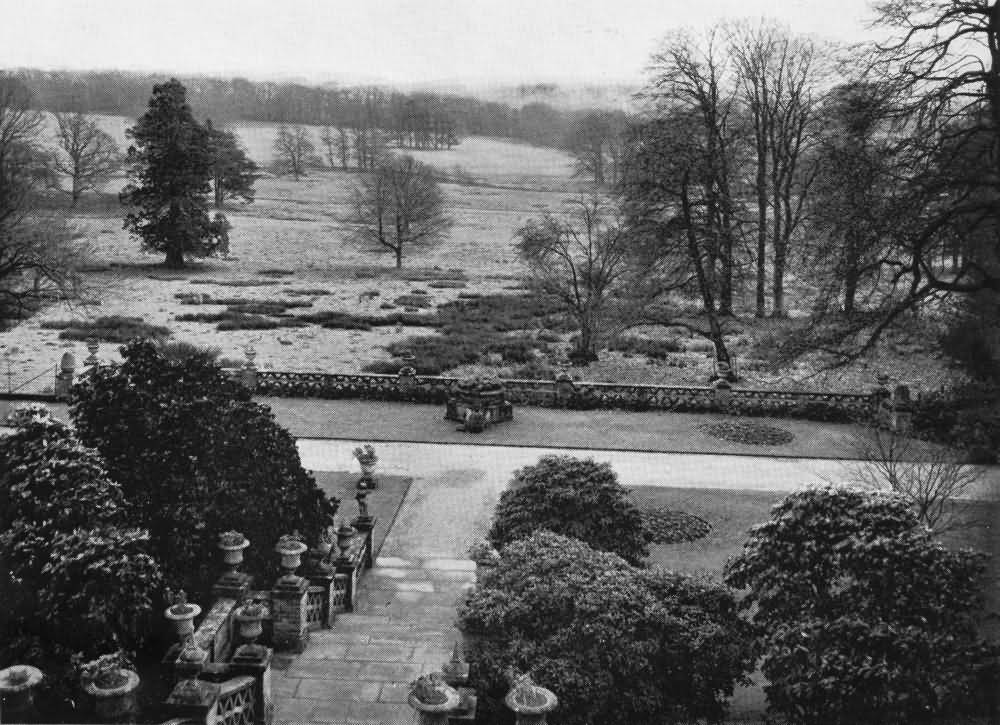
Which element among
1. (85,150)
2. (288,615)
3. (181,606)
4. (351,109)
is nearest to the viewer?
(181,606)

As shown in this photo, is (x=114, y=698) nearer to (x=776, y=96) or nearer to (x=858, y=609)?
(x=858, y=609)

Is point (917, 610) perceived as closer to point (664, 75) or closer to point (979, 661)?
point (979, 661)

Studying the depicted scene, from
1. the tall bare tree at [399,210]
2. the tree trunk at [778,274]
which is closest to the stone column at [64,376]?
the tall bare tree at [399,210]

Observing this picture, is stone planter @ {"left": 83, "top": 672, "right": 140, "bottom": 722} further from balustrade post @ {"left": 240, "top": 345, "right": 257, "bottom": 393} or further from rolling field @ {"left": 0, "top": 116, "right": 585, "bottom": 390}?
rolling field @ {"left": 0, "top": 116, "right": 585, "bottom": 390}

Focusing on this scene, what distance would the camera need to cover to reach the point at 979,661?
992 centimetres

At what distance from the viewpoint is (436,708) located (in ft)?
26.5

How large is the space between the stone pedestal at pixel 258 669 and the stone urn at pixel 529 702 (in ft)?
11.5

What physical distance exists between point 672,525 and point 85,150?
149ft

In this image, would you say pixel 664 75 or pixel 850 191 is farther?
pixel 664 75

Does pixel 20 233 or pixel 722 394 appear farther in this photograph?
pixel 20 233

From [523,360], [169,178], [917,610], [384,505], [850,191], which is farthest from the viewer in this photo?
[169,178]

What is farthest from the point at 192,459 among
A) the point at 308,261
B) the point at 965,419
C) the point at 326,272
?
the point at 308,261

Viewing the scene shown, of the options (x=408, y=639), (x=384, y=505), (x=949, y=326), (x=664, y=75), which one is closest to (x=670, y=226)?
(x=664, y=75)

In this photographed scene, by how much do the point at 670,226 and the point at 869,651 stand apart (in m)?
24.9
